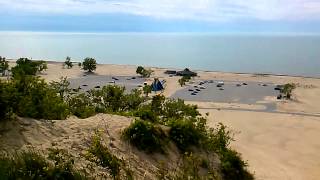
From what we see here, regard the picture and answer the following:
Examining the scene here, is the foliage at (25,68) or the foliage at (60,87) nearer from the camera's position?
the foliage at (25,68)

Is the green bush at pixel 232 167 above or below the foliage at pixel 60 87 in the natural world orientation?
below

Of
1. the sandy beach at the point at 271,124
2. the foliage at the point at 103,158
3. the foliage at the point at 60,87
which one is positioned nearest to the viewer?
the foliage at the point at 103,158

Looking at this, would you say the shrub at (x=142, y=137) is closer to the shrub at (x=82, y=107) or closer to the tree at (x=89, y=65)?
the shrub at (x=82, y=107)

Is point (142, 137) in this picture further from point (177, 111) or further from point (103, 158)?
point (177, 111)

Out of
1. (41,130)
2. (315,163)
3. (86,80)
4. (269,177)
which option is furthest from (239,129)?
(86,80)

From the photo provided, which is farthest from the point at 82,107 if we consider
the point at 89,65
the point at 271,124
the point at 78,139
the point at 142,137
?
the point at 89,65

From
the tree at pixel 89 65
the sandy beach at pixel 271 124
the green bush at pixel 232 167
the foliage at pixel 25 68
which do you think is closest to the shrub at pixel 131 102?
the foliage at pixel 25 68

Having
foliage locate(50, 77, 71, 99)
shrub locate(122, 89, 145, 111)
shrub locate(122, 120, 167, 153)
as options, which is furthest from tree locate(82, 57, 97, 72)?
shrub locate(122, 120, 167, 153)
